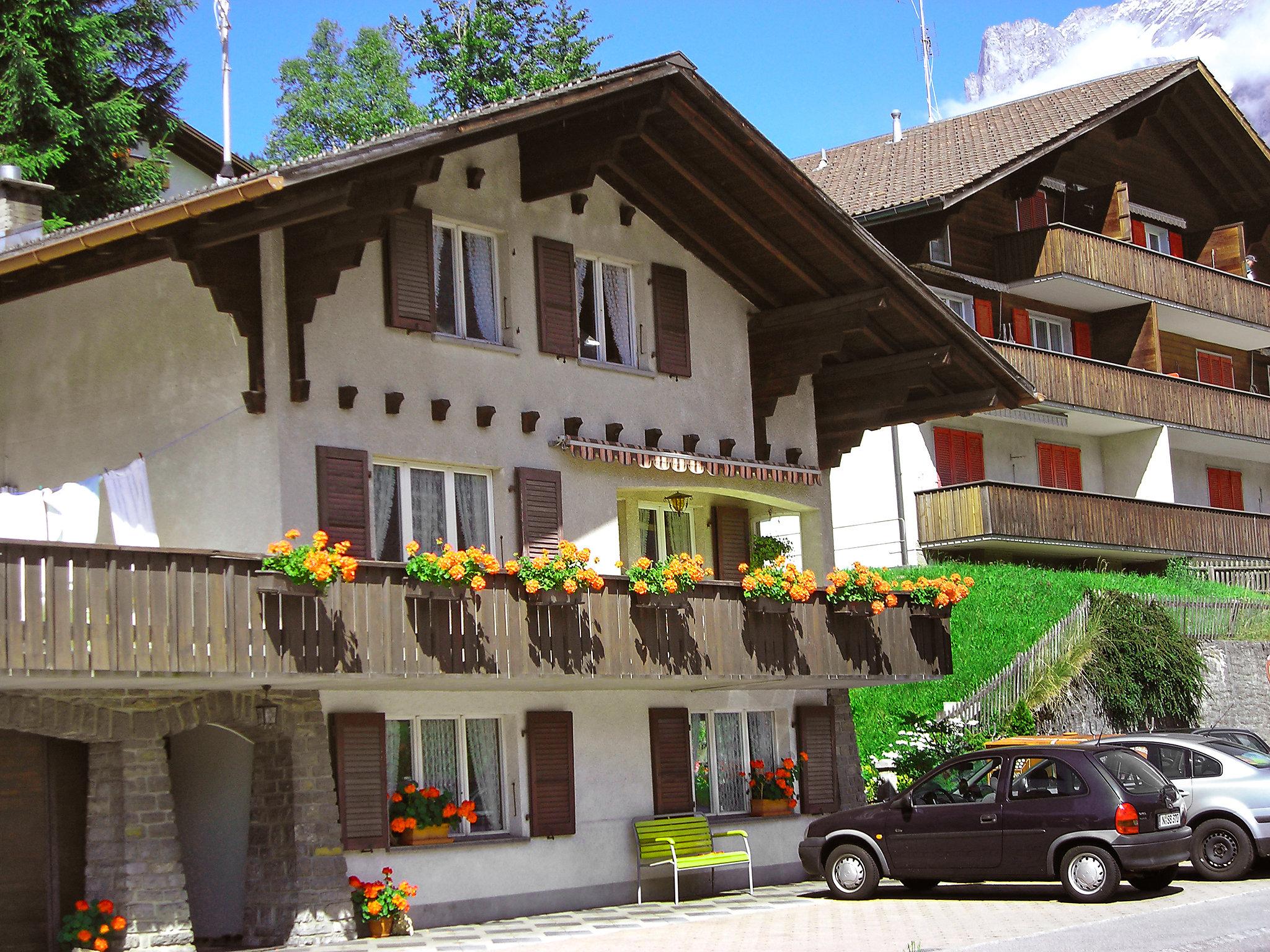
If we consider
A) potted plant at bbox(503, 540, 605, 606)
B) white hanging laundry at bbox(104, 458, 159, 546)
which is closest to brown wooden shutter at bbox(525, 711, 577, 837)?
potted plant at bbox(503, 540, 605, 606)

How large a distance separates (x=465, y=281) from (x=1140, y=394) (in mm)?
22449

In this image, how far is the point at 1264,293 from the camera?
4294cm

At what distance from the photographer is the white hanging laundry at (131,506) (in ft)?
53.4

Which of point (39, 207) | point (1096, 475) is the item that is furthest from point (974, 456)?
point (39, 207)

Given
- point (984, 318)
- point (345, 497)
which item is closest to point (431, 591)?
point (345, 497)

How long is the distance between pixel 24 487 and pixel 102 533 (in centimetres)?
224

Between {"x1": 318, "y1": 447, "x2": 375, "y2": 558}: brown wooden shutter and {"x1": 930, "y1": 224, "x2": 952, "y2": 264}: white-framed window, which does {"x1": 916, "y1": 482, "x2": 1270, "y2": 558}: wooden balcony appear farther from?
{"x1": 318, "y1": 447, "x2": 375, "y2": 558}: brown wooden shutter

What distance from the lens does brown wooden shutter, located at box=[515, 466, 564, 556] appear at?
63.5 ft

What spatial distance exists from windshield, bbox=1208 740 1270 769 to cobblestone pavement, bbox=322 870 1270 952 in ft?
4.07

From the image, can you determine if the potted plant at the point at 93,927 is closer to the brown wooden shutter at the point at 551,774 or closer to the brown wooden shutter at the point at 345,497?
the brown wooden shutter at the point at 345,497

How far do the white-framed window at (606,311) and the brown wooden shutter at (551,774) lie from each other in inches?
174

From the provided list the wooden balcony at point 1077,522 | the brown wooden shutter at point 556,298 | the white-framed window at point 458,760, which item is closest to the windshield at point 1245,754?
the white-framed window at point 458,760

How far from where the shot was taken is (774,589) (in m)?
19.8

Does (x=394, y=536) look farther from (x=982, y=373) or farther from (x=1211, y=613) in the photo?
(x=1211, y=613)
